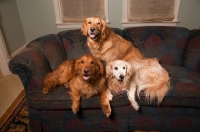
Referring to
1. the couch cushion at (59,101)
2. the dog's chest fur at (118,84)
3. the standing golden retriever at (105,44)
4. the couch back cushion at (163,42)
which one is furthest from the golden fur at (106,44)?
the couch cushion at (59,101)

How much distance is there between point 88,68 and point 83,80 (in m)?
0.20

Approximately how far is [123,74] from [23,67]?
1.02 metres

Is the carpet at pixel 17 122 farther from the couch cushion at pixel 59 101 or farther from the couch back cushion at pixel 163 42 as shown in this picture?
the couch back cushion at pixel 163 42

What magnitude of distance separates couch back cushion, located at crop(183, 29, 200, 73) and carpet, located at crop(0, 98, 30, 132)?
227 centimetres

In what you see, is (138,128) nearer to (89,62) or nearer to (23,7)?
(89,62)

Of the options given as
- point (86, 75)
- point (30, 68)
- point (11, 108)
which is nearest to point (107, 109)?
point (86, 75)

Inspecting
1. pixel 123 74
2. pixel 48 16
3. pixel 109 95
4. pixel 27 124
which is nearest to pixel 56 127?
pixel 27 124

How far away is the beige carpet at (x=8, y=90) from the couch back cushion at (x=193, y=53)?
2661mm

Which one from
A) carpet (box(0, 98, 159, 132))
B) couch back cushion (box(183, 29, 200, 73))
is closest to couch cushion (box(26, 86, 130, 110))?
carpet (box(0, 98, 159, 132))

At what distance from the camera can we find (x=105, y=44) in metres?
2.15

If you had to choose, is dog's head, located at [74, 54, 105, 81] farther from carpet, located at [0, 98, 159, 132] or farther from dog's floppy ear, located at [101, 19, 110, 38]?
carpet, located at [0, 98, 159, 132]

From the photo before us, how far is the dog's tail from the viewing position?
62.5 inches

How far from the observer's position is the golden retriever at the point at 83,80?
5.08 ft

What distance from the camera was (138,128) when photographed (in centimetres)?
181
